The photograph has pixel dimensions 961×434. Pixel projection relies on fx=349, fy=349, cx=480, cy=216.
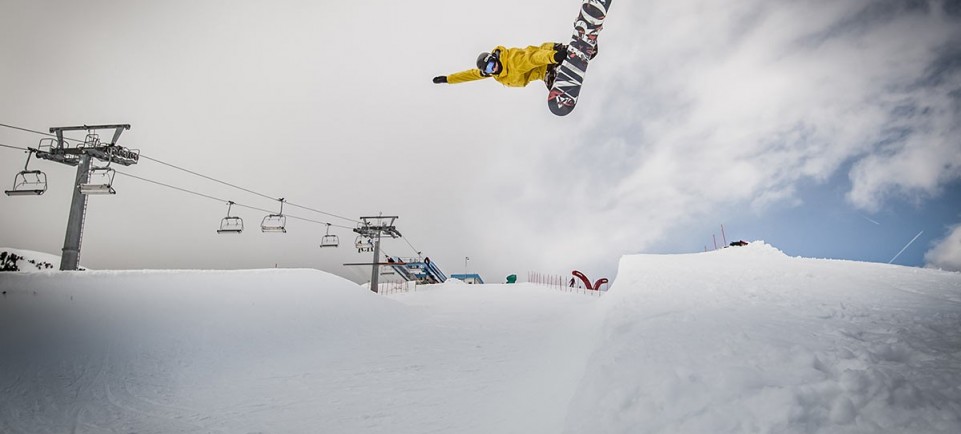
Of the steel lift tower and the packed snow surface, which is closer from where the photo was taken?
the packed snow surface

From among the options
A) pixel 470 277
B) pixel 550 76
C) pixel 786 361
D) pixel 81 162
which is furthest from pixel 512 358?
pixel 470 277

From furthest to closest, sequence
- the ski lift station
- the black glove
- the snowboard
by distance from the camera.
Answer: the ski lift station → the black glove → the snowboard

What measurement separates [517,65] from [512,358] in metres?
5.70

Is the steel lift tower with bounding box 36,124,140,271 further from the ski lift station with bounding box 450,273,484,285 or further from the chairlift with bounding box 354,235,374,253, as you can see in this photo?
the ski lift station with bounding box 450,273,484,285

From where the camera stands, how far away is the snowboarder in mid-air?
676 cm

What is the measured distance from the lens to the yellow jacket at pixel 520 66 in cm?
683

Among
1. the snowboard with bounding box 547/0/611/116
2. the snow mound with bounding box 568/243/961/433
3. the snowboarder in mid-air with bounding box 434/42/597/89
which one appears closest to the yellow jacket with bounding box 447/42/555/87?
the snowboarder in mid-air with bounding box 434/42/597/89

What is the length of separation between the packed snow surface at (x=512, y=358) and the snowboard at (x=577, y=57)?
3862mm

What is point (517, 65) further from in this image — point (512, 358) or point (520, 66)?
point (512, 358)

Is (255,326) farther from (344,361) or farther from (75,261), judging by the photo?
(75,261)

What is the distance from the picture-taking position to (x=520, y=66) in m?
7.03

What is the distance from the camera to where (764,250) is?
9.44 meters

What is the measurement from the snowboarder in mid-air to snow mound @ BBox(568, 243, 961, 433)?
4.80 meters

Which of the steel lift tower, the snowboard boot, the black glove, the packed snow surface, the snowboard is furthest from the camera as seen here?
the steel lift tower
